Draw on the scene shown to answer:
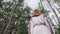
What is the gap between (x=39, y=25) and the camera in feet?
9.98

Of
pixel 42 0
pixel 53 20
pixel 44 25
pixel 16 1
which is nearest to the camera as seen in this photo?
pixel 44 25

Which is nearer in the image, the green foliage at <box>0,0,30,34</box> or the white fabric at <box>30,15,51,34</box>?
the white fabric at <box>30,15,51,34</box>

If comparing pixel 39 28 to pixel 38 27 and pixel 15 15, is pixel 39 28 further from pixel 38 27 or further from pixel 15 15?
pixel 15 15

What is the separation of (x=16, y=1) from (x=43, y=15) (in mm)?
555

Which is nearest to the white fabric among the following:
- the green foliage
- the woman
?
the woman

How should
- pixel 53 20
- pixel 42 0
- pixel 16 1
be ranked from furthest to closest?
1. pixel 42 0
2. pixel 53 20
3. pixel 16 1

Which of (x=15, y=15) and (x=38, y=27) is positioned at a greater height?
(x=15, y=15)

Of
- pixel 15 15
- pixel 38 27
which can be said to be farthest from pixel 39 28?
pixel 15 15

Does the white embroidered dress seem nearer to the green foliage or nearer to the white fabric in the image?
the white fabric

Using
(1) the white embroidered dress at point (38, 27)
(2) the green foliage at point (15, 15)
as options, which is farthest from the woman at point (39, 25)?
(2) the green foliage at point (15, 15)

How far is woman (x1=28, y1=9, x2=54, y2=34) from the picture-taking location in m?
2.87

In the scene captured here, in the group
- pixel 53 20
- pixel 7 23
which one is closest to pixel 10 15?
pixel 7 23

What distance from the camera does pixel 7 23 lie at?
3.13 m

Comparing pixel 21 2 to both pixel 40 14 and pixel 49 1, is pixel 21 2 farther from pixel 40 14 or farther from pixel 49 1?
pixel 49 1
